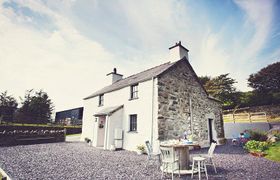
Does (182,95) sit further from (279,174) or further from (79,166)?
(79,166)

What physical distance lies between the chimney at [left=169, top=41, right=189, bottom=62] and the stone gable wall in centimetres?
53

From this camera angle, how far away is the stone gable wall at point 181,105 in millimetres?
10969

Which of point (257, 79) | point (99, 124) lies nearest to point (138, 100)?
point (99, 124)

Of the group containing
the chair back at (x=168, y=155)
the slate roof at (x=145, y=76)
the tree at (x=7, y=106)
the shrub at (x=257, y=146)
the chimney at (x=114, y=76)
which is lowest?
the shrub at (x=257, y=146)

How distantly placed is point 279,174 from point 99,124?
11923 mm

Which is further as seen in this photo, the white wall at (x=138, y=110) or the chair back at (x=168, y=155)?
the white wall at (x=138, y=110)

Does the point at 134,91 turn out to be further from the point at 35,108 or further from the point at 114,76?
the point at 35,108

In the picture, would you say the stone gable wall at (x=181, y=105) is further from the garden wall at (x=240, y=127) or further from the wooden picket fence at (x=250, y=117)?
the wooden picket fence at (x=250, y=117)

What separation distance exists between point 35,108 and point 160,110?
70.6ft

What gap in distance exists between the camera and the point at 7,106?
23.3 metres

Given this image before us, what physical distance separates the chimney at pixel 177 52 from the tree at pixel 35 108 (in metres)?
21.3

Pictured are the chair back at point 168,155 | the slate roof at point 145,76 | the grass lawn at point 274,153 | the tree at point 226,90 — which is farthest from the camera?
the tree at point 226,90

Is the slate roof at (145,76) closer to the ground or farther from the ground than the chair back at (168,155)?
farther from the ground

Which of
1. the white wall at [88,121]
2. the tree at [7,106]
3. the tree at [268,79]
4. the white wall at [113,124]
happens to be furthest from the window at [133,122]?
the tree at [268,79]
